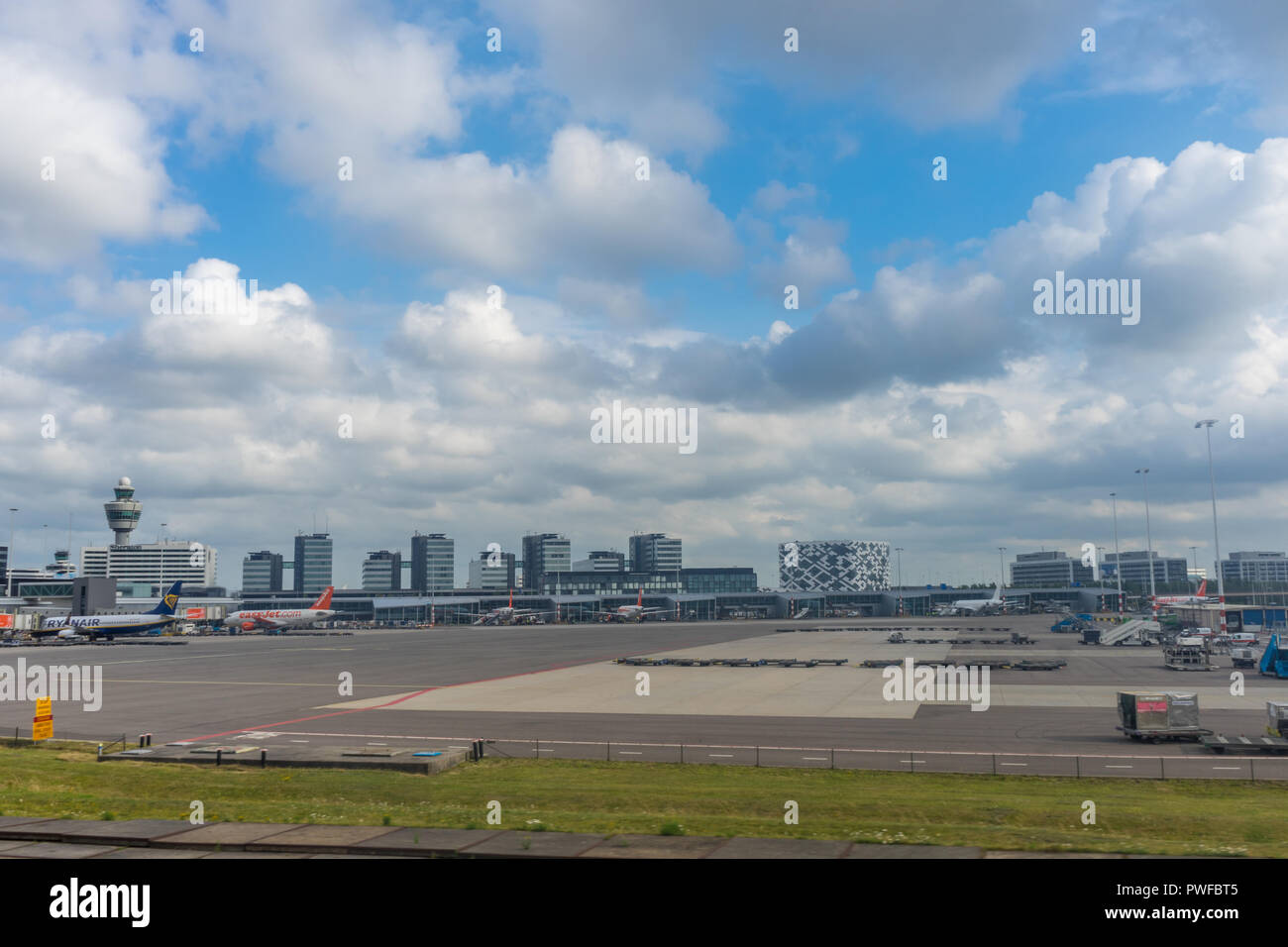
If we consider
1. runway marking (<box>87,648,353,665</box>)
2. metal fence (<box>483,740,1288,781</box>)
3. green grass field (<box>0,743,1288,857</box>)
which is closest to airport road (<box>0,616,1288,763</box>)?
metal fence (<box>483,740,1288,781</box>)

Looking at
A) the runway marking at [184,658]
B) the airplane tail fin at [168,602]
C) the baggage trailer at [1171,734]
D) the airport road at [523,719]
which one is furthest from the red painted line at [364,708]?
the airplane tail fin at [168,602]

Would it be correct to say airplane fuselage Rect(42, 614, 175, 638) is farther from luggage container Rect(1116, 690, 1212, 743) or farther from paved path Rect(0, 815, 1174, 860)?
luggage container Rect(1116, 690, 1212, 743)

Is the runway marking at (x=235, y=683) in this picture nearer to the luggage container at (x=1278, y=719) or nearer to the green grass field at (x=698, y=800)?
the green grass field at (x=698, y=800)

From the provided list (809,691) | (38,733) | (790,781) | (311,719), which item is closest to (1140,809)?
(790,781)

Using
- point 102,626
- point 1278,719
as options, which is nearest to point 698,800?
point 1278,719

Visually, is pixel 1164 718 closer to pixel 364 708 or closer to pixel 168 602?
pixel 364 708
